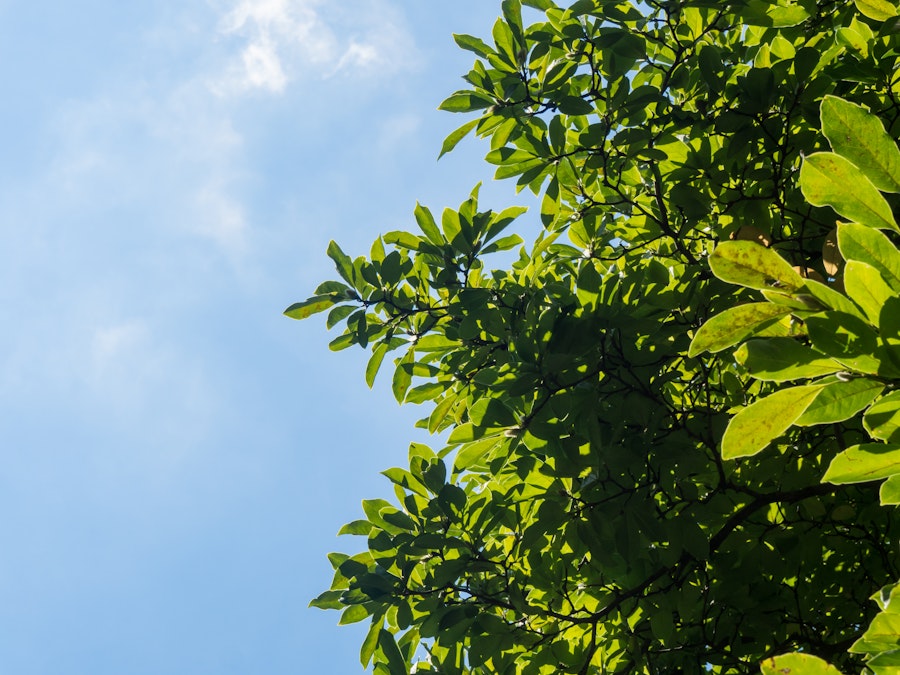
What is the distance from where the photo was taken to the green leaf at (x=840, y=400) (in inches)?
49.1

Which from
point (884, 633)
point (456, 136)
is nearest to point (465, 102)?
point (456, 136)

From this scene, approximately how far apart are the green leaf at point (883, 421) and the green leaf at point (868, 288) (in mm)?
141

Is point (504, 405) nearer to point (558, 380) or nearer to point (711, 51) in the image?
point (558, 380)

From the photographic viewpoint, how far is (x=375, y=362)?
139 inches

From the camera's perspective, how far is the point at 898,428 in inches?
48.6

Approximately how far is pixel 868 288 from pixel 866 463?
0.29 m

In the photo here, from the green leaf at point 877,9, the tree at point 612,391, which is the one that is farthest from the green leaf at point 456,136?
the green leaf at point 877,9

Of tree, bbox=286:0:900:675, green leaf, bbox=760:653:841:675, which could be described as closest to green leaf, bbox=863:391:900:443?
green leaf, bbox=760:653:841:675

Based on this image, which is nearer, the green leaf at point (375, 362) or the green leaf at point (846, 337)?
the green leaf at point (846, 337)

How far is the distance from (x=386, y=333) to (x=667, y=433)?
131 cm

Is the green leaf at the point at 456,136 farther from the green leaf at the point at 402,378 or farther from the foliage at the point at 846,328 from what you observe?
the foliage at the point at 846,328

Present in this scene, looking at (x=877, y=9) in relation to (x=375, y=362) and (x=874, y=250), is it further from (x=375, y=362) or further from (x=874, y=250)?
(x=375, y=362)

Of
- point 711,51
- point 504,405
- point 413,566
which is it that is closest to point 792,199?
point 711,51

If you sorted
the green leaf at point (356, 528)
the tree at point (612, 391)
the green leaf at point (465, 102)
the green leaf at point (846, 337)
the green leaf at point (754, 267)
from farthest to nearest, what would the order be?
the green leaf at point (465, 102)
the green leaf at point (356, 528)
the tree at point (612, 391)
the green leaf at point (754, 267)
the green leaf at point (846, 337)
